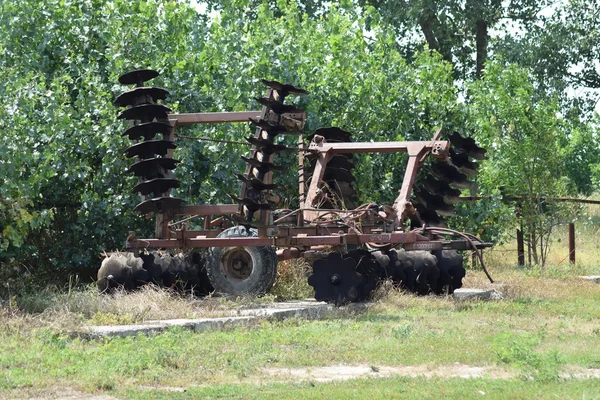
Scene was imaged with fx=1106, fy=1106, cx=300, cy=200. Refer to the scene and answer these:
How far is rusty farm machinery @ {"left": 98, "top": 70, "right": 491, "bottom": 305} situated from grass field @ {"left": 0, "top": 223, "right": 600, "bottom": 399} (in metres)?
0.68

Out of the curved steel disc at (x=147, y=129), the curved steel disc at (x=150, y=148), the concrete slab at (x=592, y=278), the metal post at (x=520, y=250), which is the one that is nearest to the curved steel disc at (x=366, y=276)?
the curved steel disc at (x=150, y=148)

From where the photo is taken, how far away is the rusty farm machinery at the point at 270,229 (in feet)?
47.0

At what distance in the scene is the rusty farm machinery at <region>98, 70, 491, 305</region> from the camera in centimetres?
1432

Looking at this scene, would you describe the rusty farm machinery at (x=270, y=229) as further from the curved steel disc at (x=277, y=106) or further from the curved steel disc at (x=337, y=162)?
the curved steel disc at (x=337, y=162)

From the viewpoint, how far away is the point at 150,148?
47.9ft

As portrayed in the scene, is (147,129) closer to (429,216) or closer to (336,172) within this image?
(336,172)

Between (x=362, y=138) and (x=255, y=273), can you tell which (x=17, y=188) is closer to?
(x=255, y=273)

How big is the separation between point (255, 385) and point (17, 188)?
633 centimetres

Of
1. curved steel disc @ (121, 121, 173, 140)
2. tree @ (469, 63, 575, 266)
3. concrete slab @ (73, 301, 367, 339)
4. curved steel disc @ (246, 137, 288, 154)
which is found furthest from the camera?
tree @ (469, 63, 575, 266)

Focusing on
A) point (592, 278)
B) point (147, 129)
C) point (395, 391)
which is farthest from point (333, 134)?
→ point (395, 391)

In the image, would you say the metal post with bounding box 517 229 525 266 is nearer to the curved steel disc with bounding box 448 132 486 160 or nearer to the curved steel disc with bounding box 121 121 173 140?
the curved steel disc with bounding box 448 132 486 160

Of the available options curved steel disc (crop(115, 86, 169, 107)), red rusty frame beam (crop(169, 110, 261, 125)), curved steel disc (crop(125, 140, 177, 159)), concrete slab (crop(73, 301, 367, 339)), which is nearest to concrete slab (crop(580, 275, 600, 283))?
concrete slab (crop(73, 301, 367, 339))

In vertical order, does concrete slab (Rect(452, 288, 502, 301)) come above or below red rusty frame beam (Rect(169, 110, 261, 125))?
below

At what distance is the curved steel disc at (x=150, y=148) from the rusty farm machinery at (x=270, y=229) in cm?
2
